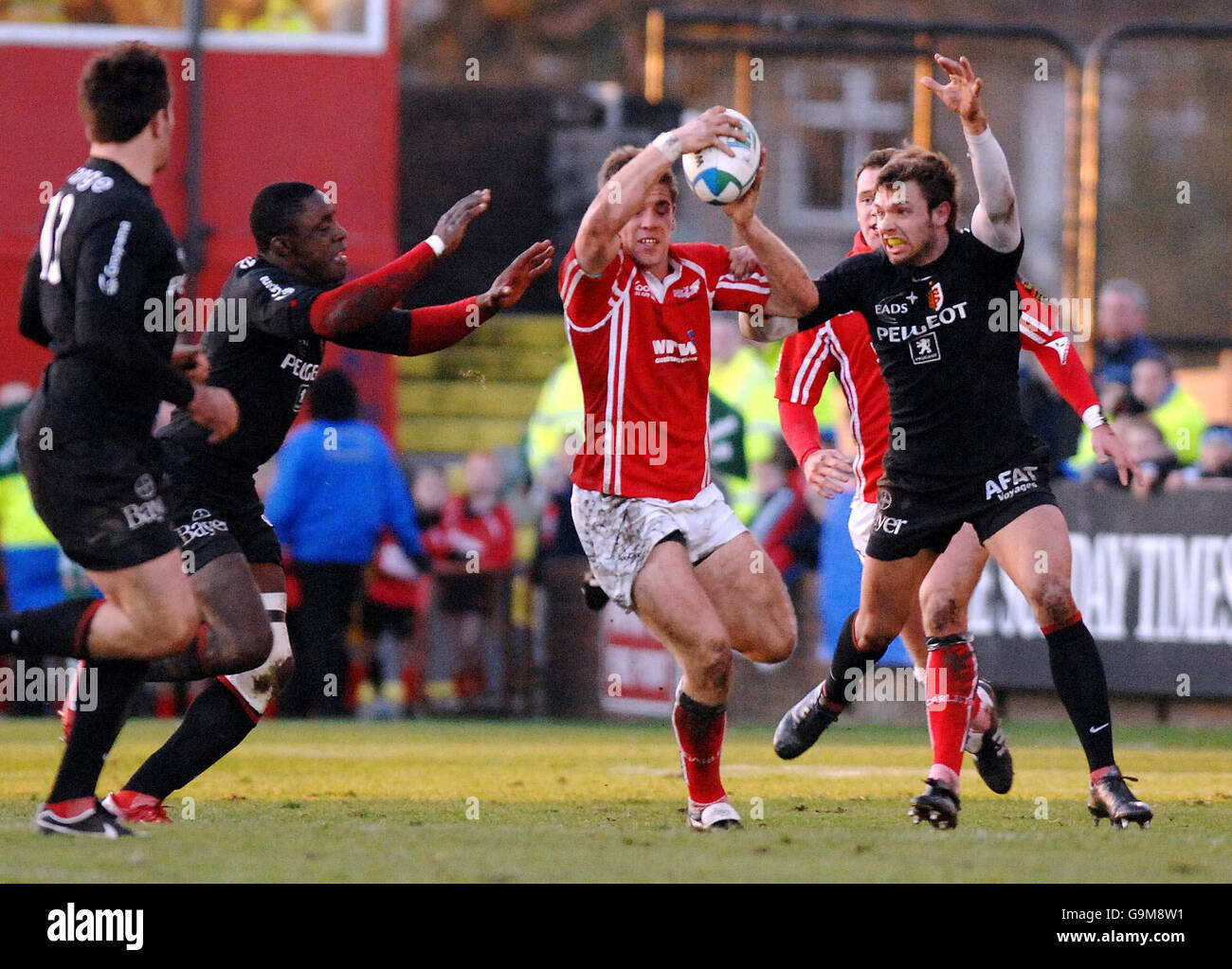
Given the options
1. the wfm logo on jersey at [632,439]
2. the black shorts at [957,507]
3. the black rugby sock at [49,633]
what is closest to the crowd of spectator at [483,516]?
the black shorts at [957,507]

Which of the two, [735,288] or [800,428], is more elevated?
[735,288]

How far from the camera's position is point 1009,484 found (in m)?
7.76

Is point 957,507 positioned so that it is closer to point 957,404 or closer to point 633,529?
point 957,404

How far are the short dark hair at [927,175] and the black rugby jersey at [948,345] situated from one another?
0.17 meters

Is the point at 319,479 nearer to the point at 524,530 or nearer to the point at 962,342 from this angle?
the point at 524,530

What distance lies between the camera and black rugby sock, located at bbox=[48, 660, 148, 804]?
22.9 feet

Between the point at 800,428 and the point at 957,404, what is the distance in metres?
1.12

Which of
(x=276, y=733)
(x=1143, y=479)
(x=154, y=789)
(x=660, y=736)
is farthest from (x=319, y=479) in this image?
(x=154, y=789)

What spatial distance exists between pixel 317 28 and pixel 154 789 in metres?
12.3

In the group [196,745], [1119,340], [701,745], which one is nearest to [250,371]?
[196,745]

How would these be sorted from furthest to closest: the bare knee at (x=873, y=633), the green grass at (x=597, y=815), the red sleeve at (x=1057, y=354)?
the bare knee at (x=873, y=633), the red sleeve at (x=1057, y=354), the green grass at (x=597, y=815)

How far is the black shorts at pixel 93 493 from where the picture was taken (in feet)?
22.2

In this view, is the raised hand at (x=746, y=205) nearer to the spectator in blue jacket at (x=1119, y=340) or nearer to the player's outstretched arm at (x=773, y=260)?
the player's outstretched arm at (x=773, y=260)

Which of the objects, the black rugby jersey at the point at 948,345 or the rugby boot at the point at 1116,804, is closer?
the rugby boot at the point at 1116,804
